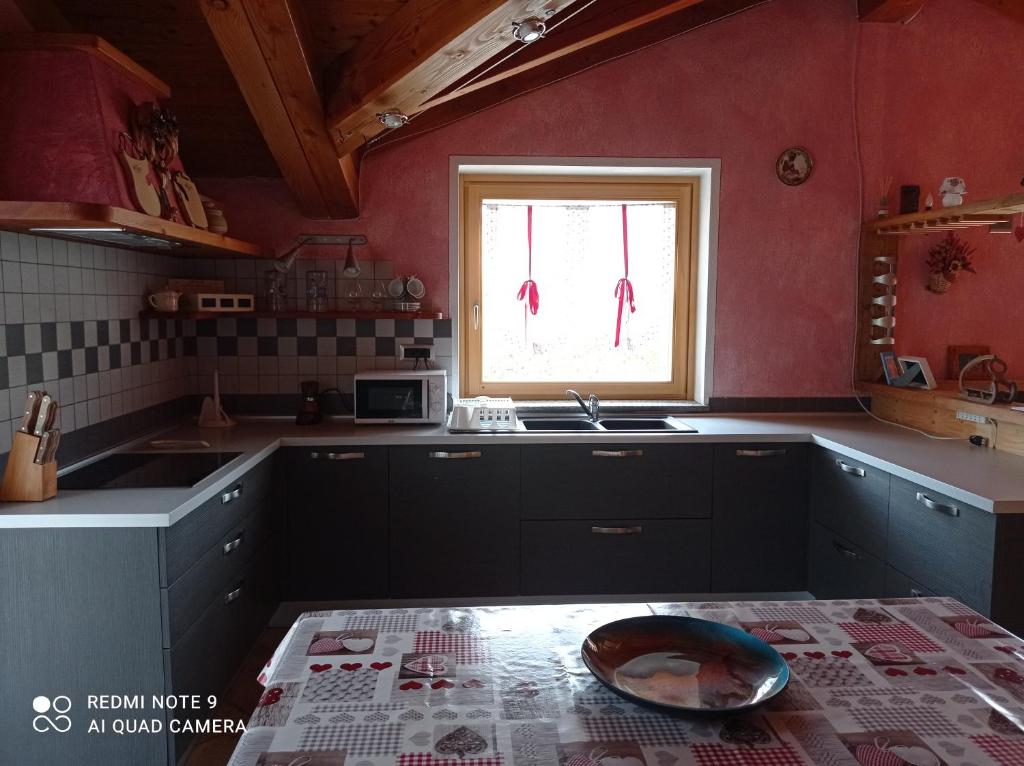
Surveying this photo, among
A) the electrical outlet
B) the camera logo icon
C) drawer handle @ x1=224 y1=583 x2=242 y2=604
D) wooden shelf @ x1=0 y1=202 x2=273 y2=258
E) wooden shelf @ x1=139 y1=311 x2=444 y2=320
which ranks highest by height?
wooden shelf @ x1=0 y1=202 x2=273 y2=258

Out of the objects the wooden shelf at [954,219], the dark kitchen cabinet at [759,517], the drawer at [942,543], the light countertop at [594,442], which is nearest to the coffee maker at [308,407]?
the light countertop at [594,442]

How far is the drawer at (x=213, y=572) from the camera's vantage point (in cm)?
206

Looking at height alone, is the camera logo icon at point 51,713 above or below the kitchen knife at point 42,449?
below

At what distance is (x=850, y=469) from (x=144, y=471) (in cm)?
252

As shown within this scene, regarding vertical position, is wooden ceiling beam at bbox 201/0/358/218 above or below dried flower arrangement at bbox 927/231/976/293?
above

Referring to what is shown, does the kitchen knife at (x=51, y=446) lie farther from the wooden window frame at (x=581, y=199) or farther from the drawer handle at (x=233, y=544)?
the wooden window frame at (x=581, y=199)

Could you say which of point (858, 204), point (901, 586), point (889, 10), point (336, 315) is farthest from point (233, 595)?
point (889, 10)

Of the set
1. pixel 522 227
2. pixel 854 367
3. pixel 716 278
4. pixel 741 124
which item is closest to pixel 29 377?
pixel 522 227

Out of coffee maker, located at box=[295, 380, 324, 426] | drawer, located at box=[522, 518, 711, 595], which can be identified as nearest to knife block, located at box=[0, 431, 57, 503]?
coffee maker, located at box=[295, 380, 324, 426]

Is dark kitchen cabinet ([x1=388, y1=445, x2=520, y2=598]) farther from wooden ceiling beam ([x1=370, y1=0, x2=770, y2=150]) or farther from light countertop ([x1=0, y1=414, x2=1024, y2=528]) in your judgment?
wooden ceiling beam ([x1=370, y1=0, x2=770, y2=150])

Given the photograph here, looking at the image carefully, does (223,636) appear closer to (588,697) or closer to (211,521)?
(211,521)

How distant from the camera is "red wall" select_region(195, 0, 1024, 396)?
3562 mm

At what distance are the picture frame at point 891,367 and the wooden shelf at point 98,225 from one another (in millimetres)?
2900

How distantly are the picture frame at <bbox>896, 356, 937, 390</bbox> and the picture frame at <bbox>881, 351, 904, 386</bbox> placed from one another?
0.03m
